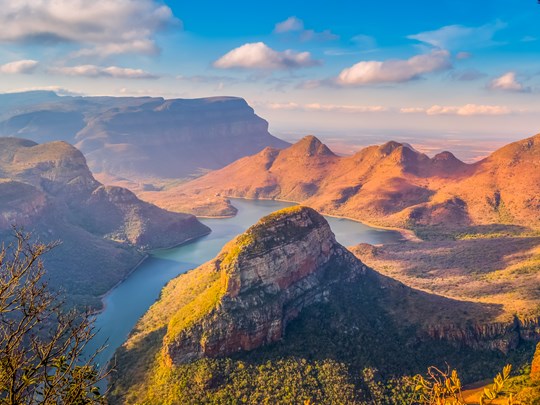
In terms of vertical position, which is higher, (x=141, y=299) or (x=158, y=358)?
(x=158, y=358)

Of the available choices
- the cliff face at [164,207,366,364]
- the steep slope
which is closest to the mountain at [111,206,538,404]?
the cliff face at [164,207,366,364]

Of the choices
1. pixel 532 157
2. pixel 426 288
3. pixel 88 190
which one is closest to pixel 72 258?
pixel 88 190

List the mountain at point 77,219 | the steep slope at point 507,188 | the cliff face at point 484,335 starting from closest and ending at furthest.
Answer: the cliff face at point 484,335, the mountain at point 77,219, the steep slope at point 507,188

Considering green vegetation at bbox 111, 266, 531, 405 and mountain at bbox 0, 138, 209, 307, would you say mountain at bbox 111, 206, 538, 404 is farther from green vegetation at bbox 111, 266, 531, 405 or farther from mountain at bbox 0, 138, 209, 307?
mountain at bbox 0, 138, 209, 307

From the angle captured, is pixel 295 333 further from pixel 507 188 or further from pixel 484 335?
pixel 507 188

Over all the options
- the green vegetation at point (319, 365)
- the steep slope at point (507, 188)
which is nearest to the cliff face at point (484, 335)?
the green vegetation at point (319, 365)

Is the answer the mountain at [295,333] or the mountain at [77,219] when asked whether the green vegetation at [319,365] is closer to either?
the mountain at [295,333]

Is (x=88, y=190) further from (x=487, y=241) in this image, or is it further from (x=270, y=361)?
(x=487, y=241)

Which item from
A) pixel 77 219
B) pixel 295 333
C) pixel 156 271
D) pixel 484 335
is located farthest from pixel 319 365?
pixel 77 219
